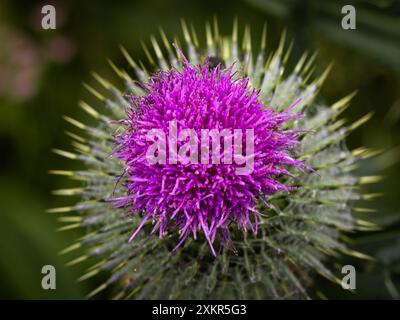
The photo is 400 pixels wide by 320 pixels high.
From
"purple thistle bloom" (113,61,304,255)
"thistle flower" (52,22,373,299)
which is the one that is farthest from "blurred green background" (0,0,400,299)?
"purple thistle bloom" (113,61,304,255)

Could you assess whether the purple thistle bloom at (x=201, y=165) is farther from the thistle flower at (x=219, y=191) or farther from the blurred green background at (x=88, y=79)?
the blurred green background at (x=88, y=79)

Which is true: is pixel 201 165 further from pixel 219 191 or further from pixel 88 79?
pixel 88 79

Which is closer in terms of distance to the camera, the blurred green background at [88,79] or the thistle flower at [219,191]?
the thistle flower at [219,191]

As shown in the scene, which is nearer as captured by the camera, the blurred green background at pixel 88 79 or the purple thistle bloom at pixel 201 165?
the purple thistle bloom at pixel 201 165

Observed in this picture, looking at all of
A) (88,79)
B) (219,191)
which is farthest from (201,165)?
(88,79)

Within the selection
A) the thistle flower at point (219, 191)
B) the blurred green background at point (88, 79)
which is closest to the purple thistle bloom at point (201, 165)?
the thistle flower at point (219, 191)
